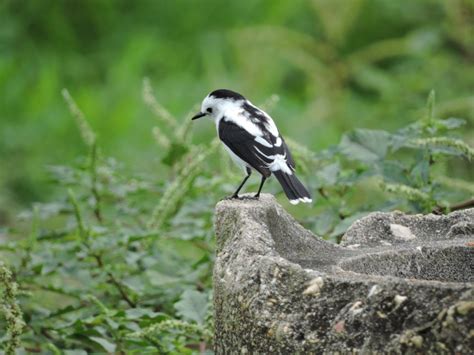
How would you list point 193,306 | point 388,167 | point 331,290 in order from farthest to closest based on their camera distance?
1. point 388,167
2. point 193,306
3. point 331,290

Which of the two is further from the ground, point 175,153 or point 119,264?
point 175,153

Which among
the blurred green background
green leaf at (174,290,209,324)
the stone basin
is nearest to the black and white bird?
green leaf at (174,290,209,324)

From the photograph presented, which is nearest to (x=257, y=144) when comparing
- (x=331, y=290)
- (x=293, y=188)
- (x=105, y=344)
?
(x=293, y=188)

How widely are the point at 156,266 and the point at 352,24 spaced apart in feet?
19.2

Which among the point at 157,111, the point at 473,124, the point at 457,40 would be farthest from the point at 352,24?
the point at 157,111

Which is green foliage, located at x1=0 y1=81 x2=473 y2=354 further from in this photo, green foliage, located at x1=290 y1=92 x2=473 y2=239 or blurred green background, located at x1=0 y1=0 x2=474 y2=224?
blurred green background, located at x1=0 y1=0 x2=474 y2=224

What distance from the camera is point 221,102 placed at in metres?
3.41

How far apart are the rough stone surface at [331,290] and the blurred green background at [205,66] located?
4364mm

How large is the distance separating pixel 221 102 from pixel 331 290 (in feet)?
5.42

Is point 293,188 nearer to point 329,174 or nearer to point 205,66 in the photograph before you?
point 329,174

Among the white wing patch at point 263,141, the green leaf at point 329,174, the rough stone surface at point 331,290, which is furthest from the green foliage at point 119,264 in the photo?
the rough stone surface at point 331,290

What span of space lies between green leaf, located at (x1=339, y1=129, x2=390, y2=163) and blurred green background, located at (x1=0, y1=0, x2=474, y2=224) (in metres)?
3.28

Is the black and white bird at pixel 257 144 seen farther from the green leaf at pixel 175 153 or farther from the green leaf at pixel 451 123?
the green leaf at pixel 451 123

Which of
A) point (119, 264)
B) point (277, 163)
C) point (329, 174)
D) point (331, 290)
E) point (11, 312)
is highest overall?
point (329, 174)
